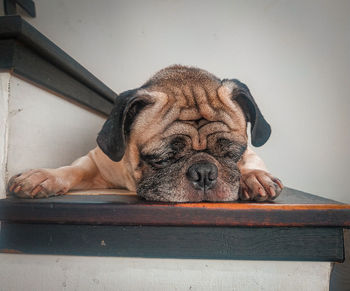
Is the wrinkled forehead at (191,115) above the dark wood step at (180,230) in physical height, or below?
above

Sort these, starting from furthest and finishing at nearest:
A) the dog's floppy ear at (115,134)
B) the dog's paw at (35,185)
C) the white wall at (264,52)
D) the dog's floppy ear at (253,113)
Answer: the white wall at (264,52) → the dog's floppy ear at (253,113) → the dog's floppy ear at (115,134) → the dog's paw at (35,185)

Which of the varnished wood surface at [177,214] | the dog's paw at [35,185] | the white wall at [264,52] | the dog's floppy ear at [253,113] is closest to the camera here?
the varnished wood surface at [177,214]

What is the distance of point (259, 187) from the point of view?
3.80ft

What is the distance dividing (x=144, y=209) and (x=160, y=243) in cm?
13

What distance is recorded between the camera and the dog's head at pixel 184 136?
112 cm

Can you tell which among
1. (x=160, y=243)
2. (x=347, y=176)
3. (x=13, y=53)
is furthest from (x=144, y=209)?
(x=347, y=176)

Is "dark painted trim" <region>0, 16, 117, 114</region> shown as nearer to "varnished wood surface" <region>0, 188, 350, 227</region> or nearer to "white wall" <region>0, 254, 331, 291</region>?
"varnished wood surface" <region>0, 188, 350, 227</region>

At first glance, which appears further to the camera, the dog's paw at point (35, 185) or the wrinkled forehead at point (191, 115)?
the wrinkled forehead at point (191, 115)

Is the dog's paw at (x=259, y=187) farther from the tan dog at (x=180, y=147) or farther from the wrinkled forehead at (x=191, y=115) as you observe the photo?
the wrinkled forehead at (x=191, y=115)

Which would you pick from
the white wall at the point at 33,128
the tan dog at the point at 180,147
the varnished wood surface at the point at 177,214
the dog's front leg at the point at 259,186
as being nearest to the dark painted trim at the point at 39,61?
the white wall at the point at 33,128

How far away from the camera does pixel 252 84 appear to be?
2.66 metres

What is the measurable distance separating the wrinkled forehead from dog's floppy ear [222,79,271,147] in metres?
0.03

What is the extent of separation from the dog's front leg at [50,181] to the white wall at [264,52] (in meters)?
1.47

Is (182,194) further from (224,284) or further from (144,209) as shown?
(224,284)
